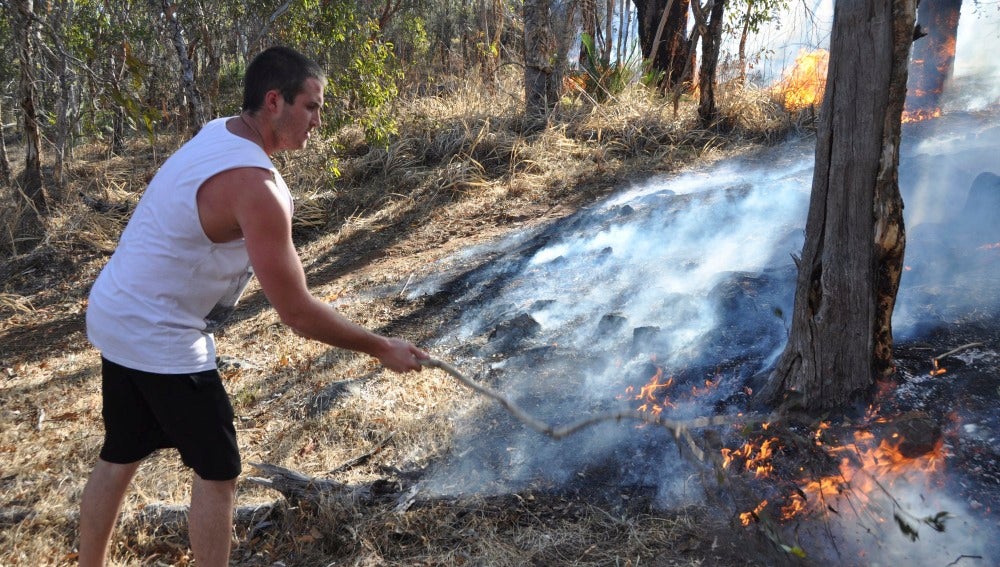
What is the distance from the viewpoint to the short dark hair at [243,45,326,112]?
2.30 metres

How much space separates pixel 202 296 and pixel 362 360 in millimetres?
2609

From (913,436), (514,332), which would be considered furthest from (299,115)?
(514,332)

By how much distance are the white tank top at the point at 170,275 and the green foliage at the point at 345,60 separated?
5542mm

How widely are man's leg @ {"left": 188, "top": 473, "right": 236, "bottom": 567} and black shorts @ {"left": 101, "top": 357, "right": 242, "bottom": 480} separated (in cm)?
4

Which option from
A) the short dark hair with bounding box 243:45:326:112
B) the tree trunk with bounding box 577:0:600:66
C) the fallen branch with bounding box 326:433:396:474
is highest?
the tree trunk with bounding box 577:0:600:66

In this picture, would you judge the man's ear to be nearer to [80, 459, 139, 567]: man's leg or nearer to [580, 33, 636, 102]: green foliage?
[80, 459, 139, 567]: man's leg

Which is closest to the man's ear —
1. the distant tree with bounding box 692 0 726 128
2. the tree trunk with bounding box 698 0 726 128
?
the distant tree with bounding box 692 0 726 128

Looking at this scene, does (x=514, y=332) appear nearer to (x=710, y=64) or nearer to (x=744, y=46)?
(x=710, y=64)

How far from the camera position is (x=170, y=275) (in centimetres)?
221

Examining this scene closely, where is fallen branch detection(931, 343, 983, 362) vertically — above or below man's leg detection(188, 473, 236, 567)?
below

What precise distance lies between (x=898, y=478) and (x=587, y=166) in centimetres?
572

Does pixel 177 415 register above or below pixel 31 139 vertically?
below

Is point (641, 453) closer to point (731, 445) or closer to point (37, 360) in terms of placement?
point (731, 445)

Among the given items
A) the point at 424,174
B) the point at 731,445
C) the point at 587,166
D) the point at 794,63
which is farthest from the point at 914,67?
the point at 731,445
